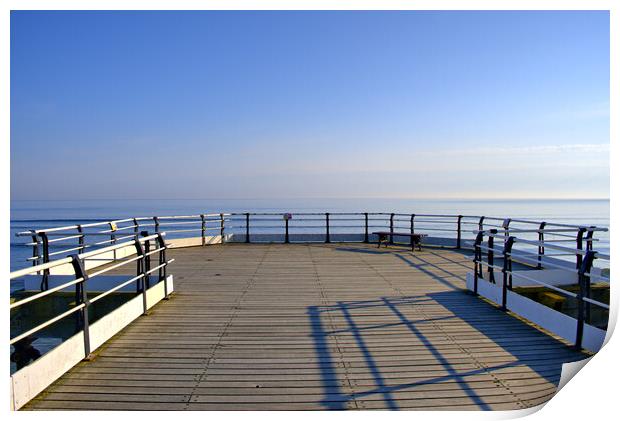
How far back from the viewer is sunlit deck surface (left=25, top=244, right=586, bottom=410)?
3.85 meters

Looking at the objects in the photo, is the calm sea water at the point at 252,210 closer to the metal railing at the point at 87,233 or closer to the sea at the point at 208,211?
the sea at the point at 208,211

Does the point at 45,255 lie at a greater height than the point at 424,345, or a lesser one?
greater

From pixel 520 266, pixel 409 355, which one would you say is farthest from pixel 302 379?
pixel 520 266

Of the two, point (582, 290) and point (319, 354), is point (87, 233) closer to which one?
point (319, 354)

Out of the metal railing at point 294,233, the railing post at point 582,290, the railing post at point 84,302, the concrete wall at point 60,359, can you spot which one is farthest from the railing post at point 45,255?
the railing post at point 582,290

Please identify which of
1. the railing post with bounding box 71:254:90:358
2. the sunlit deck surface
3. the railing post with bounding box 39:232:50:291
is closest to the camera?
the sunlit deck surface

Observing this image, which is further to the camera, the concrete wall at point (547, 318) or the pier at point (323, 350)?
the concrete wall at point (547, 318)

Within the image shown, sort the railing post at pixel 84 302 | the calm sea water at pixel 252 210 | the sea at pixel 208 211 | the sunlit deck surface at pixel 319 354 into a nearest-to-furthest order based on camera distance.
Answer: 1. the sunlit deck surface at pixel 319 354
2. the railing post at pixel 84 302
3. the sea at pixel 208 211
4. the calm sea water at pixel 252 210

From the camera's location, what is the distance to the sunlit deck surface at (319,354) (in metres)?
3.85

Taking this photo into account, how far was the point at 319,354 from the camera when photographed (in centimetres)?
491

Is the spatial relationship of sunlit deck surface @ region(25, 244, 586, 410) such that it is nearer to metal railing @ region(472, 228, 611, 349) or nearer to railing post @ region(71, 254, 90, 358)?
railing post @ region(71, 254, 90, 358)

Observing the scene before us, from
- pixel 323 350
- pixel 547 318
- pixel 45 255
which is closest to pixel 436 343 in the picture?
pixel 323 350

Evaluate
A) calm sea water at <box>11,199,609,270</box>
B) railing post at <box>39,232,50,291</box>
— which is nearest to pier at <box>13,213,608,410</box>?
railing post at <box>39,232,50,291</box>

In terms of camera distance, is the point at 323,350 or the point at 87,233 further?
the point at 87,233
